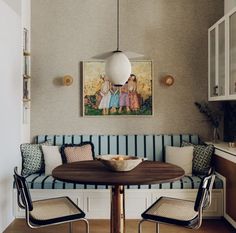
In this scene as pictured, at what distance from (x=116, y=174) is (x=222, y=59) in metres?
2.14

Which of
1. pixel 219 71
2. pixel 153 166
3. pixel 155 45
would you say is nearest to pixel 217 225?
pixel 153 166

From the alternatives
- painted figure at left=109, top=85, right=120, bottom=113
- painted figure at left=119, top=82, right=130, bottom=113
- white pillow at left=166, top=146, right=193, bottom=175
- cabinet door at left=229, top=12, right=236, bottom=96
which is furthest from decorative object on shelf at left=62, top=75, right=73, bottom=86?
cabinet door at left=229, top=12, right=236, bottom=96

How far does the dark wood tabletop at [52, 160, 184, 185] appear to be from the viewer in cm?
238

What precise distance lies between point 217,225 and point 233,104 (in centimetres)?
154

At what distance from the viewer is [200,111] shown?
4.60 m

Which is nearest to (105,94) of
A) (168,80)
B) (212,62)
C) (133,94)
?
(133,94)

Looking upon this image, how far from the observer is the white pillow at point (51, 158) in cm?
412

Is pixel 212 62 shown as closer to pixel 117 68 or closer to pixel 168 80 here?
pixel 168 80

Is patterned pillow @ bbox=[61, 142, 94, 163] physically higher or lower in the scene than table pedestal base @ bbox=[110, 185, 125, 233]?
higher

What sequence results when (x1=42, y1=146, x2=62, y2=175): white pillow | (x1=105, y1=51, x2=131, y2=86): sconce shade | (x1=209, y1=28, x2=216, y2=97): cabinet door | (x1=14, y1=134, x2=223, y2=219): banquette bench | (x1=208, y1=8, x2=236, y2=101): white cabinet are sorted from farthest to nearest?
(x1=209, y1=28, x2=216, y2=97): cabinet door → (x1=42, y1=146, x2=62, y2=175): white pillow → (x1=14, y1=134, x2=223, y2=219): banquette bench → (x1=208, y1=8, x2=236, y2=101): white cabinet → (x1=105, y1=51, x2=131, y2=86): sconce shade

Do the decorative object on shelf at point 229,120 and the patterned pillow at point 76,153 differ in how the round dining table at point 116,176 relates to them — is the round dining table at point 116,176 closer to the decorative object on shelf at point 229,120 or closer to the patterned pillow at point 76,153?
the patterned pillow at point 76,153

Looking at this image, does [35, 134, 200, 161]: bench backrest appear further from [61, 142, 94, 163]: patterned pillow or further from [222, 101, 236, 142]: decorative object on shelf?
[222, 101, 236, 142]: decorative object on shelf

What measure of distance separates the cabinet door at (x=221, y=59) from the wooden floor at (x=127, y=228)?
147 cm

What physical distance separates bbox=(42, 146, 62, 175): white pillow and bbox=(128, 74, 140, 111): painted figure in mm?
1169
